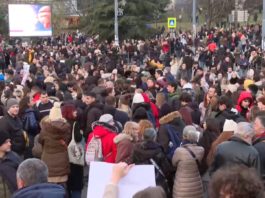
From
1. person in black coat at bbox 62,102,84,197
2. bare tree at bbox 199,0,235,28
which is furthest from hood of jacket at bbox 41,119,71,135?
bare tree at bbox 199,0,235,28

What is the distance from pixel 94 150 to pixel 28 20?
128ft

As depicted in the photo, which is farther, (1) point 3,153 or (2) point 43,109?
(2) point 43,109

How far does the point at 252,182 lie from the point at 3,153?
12.4ft

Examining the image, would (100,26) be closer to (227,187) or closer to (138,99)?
(138,99)

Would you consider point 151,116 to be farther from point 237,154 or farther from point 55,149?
point 237,154

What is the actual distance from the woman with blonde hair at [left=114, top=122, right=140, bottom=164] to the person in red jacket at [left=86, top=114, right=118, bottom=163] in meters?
0.28

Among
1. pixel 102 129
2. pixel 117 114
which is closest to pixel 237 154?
pixel 102 129

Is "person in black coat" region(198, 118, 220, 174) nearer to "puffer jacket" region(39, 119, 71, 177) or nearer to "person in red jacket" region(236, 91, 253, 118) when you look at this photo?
"puffer jacket" region(39, 119, 71, 177)

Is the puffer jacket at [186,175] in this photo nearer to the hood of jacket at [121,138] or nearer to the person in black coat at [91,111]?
the hood of jacket at [121,138]

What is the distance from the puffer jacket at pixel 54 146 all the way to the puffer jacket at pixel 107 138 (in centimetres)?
43

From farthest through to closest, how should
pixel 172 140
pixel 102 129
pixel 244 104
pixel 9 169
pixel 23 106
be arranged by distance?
pixel 244 104 → pixel 23 106 → pixel 172 140 → pixel 102 129 → pixel 9 169

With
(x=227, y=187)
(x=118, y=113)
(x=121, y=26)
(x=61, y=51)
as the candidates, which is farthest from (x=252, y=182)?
(x=121, y=26)

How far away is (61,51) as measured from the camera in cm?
3434

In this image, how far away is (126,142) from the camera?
290 inches
